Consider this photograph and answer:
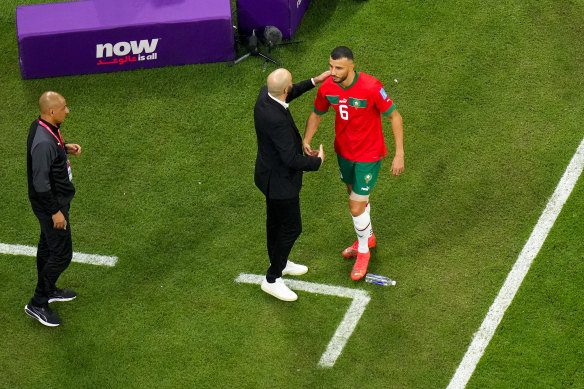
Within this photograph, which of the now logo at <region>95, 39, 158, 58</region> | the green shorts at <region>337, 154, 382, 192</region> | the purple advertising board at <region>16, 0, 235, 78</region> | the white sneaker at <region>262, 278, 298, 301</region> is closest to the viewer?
the green shorts at <region>337, 154, 382, 192</region>

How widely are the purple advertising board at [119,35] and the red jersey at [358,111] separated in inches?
150

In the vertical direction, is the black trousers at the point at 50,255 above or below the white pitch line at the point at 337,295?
above

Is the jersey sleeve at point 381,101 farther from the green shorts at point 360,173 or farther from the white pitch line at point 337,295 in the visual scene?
the white pitch line at point 337,295

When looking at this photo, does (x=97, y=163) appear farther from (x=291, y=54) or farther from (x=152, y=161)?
(x=291, y=54)

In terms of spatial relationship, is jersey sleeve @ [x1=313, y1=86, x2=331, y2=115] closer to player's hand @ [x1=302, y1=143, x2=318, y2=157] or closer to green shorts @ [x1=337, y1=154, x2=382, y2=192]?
player's hand @ [x1=302, y1=143, x2=318, y2=157]

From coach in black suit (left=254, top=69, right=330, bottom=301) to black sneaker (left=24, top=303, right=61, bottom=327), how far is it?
7.56 ft

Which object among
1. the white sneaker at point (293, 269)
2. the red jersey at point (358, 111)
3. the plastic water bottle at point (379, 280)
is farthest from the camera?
the white sneaker at point (293, 269)

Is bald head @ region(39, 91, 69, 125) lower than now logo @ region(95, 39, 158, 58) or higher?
higher

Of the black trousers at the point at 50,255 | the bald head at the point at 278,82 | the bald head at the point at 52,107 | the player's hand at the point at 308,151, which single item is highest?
the bald head at the point at 278,82

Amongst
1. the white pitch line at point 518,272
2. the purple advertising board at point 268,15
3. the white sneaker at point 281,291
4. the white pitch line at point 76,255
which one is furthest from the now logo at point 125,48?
the white pitch line at point 518,272

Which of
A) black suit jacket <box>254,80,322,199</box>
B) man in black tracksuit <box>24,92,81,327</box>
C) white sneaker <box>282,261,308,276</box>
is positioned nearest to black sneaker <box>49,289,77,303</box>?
man in black tracksuit <box>24,92,81,327</box>

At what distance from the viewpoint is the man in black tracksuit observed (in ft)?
26.7

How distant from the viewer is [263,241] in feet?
33.0

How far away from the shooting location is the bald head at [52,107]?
320 inches
